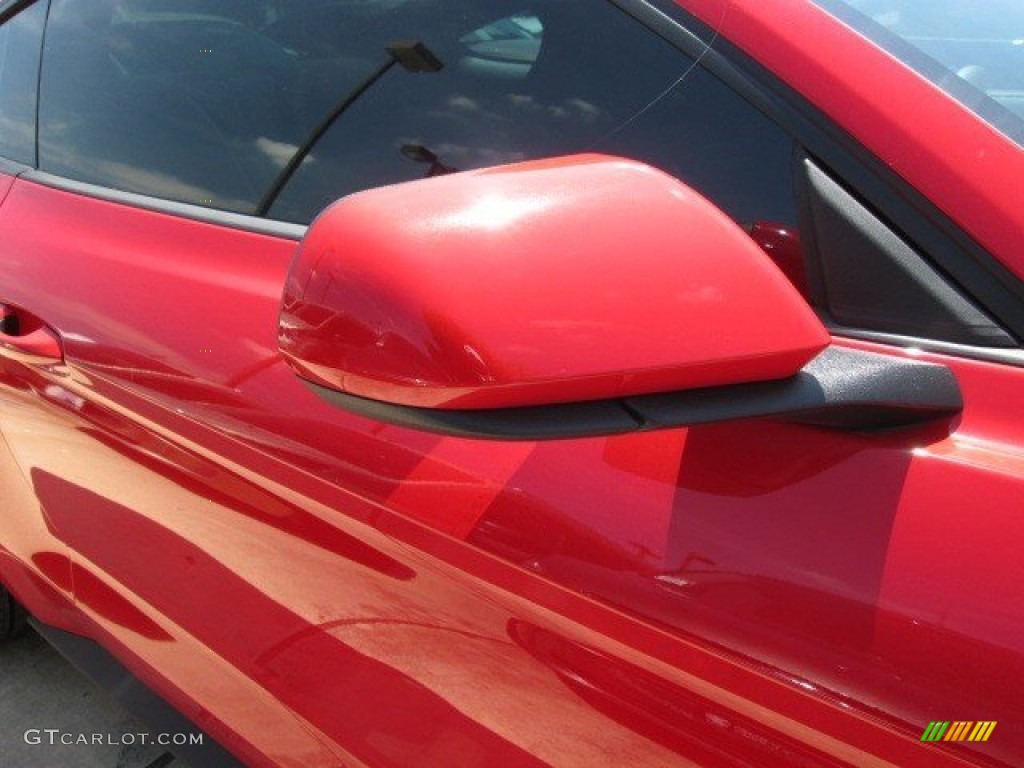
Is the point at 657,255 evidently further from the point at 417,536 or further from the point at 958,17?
the point at 958,17

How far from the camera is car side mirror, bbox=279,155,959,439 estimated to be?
71cm

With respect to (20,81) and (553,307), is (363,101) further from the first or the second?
(20,81)

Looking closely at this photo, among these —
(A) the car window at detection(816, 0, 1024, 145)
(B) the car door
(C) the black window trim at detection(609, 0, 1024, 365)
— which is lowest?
(B) the car door

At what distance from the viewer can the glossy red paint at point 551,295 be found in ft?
2.31

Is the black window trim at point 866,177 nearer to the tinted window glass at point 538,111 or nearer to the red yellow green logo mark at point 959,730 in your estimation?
the tinted window glass at point 538,111

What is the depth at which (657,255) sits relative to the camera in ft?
2.36

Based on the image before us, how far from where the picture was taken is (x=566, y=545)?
0.94 meters

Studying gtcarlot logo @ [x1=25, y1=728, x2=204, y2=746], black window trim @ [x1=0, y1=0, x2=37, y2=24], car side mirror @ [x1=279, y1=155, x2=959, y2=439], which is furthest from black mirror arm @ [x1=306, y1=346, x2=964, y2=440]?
gtcarlot logo @ [x1=25, y1=728, x2=204, y2=746]

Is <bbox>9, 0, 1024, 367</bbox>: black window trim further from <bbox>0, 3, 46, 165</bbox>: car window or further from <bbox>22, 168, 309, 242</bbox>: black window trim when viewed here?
<bbox>0, 3, 46, 165</bbox>: car window

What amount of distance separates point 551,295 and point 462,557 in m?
0.41

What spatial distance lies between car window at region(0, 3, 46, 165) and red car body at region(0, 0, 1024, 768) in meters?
0.63

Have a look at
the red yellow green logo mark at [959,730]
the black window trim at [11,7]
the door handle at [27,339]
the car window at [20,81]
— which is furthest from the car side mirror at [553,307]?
the black window trim at [11,7]

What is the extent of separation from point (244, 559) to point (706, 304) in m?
0.82

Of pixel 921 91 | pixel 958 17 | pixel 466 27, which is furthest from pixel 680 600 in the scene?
pixel 958 17
